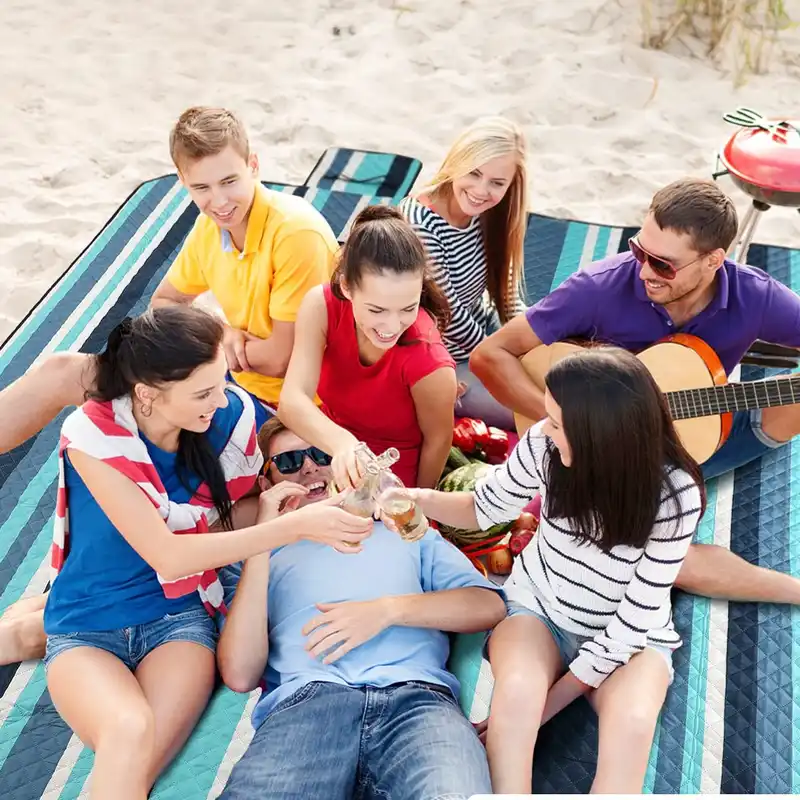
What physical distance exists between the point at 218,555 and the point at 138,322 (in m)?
0.53

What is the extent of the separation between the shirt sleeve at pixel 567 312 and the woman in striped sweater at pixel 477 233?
1.06ft

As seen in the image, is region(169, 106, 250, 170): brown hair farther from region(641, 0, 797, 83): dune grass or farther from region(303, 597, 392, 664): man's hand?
region(641, 0, 797, 83): dune grass

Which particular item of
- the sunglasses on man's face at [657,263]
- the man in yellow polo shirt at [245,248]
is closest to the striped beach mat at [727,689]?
the sunglasses on man's face at [657,263]

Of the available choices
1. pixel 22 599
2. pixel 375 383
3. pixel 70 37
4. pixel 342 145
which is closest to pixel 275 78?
pixel 342 145

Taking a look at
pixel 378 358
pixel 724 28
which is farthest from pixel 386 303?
pixel 724 28

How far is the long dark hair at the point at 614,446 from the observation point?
6.03 feet

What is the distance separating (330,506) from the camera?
6.75 feet

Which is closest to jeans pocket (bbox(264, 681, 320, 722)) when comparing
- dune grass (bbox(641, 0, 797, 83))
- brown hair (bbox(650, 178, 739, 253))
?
brown hair (bbox(650, 178, 739, 253))

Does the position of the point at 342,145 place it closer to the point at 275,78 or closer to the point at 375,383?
the point at 275,78

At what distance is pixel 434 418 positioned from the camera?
8.23 ft

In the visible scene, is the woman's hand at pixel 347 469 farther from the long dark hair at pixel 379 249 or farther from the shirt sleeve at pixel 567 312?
the shirt sleeve at pixel 567 312

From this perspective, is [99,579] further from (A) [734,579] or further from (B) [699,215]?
(B) [699,215]

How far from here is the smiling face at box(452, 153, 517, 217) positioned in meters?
2.71

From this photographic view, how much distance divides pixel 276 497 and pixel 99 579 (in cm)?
43
